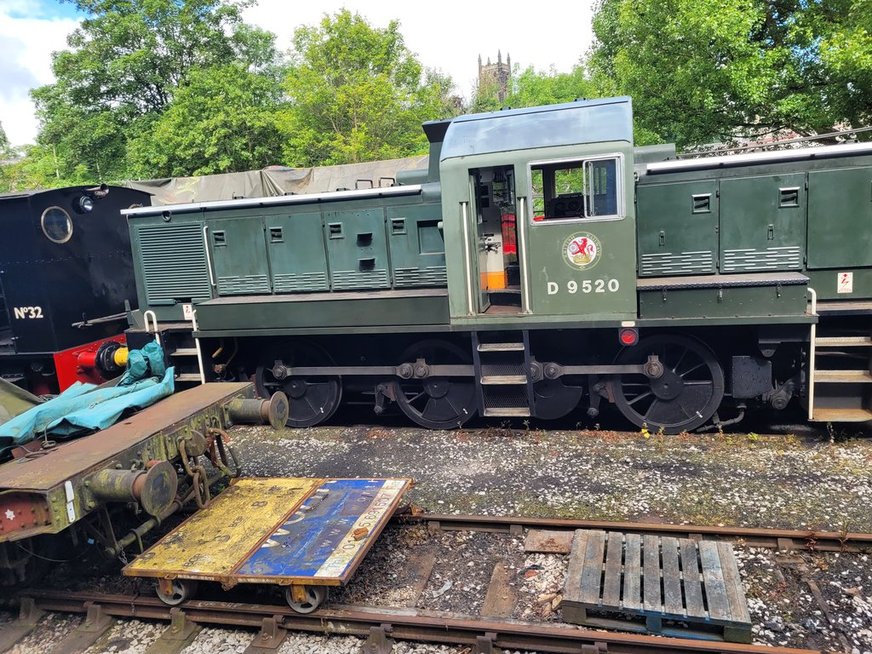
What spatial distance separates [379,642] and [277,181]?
14.4m

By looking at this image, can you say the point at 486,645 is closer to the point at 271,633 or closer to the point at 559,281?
the point at 271,633

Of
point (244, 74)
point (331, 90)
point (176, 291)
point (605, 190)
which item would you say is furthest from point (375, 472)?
point (244, 74)

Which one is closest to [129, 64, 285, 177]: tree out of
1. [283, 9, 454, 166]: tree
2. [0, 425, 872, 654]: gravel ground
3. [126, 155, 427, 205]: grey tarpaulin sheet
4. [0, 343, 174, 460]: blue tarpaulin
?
[283, 9, 454, 166]: tree

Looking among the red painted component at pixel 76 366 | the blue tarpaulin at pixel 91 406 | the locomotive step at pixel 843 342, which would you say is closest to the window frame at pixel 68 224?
the red painted component at pixel 76 366

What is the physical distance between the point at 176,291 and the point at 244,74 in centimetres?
1609

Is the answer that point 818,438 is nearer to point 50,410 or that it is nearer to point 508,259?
point 508,259

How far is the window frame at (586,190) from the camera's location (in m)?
6.55

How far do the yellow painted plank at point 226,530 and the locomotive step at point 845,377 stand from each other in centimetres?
544

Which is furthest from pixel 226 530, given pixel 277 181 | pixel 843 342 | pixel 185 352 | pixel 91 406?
pixel 277 181

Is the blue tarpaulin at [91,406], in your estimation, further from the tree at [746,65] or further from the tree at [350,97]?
the tree at [350,97]

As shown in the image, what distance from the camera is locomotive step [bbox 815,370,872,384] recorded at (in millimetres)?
6717

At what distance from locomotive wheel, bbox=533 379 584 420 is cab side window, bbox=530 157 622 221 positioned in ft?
6.67

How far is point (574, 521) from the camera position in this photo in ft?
17.6

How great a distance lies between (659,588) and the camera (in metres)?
4.12
